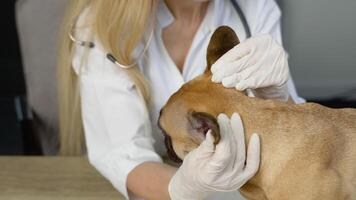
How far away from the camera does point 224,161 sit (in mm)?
973

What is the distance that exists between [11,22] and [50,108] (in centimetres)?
63

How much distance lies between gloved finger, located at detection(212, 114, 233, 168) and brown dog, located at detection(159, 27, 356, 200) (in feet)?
0.04

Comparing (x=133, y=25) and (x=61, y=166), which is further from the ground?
(x=133, y=25)

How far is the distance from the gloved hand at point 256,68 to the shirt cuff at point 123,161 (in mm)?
250

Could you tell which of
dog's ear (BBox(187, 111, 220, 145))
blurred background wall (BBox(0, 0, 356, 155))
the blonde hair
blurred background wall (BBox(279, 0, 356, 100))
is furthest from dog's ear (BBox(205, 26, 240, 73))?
blurred background wall (BBox(279, 0, 356, 100))

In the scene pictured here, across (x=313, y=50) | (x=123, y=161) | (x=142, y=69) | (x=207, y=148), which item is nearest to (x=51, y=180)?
(x=123, y=161)

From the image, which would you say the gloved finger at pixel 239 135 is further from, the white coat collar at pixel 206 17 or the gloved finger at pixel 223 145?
the white coat collar at pixel 206 17

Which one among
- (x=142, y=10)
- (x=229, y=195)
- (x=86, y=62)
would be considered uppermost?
(x=142, y=10)

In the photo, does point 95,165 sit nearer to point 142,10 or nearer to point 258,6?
point 142,10

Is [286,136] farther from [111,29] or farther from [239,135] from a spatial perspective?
[111,29]

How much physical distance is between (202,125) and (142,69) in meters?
0.40

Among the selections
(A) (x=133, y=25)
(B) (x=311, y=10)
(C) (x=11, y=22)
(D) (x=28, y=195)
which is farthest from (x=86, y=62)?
(B) (x=311, y=10)

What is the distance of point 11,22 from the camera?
2.14m

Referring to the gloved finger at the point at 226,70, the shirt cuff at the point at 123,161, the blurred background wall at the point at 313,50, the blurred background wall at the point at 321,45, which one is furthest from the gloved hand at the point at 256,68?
the blurred background wall at the point at 321,45
